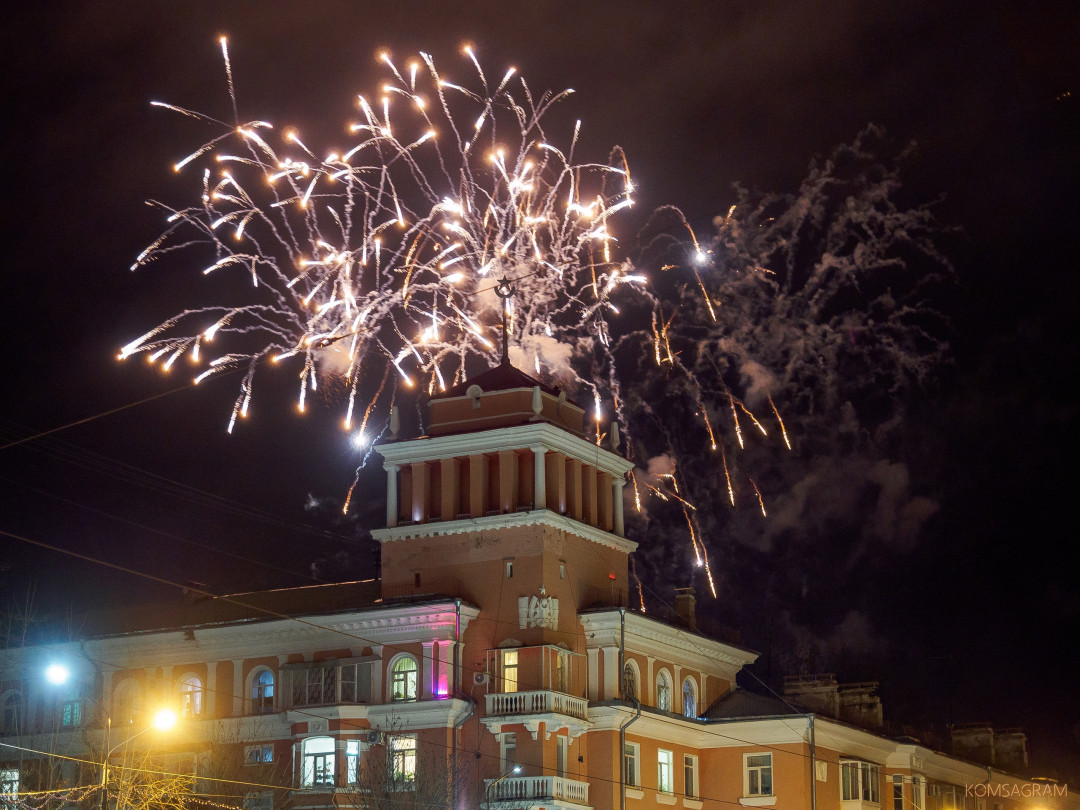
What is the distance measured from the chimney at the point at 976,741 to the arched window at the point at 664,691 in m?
27.6

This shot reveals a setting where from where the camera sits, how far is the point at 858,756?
7350 cm

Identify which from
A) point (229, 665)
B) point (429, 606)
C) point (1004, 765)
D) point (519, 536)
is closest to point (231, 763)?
point (229, 665)

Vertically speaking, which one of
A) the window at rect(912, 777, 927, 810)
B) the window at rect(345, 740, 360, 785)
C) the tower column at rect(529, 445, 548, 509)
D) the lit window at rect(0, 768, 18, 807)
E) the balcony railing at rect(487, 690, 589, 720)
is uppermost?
the tower column at rect(529, 445, 548, 509)

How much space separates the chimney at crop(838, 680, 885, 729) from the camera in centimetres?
8088

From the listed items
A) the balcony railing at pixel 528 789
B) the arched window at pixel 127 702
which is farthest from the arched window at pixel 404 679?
the arched window at pixel 127 702

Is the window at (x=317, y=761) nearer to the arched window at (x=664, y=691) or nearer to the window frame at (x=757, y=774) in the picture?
the arched window at (x=664, y=691)

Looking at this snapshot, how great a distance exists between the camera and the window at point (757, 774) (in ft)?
228

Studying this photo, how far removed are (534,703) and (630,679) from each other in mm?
6124

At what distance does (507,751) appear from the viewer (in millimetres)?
64188

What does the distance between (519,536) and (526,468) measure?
2954 mm

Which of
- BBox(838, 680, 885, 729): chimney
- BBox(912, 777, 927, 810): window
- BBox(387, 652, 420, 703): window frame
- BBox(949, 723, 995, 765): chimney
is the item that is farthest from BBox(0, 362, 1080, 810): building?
BBox(949, 723, 995, 765): chimney

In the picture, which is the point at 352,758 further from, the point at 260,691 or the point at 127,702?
the point at 127,702

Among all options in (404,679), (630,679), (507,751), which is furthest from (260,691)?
(630,679)

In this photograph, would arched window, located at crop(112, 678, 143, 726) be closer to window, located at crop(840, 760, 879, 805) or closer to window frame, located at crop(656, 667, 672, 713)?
window frame, located at crop(656, 667, 672, 713)
